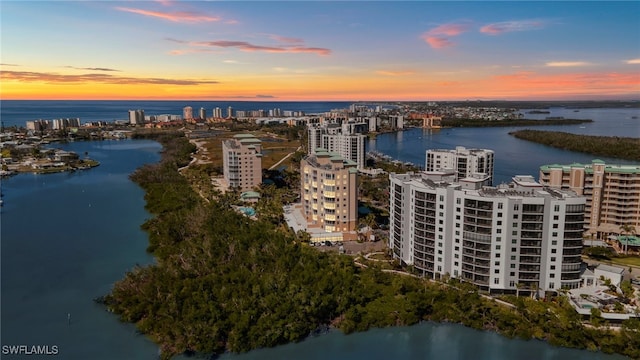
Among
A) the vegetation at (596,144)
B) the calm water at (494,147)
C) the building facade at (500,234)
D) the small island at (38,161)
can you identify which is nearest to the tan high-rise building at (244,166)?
the building facade at (500,234)

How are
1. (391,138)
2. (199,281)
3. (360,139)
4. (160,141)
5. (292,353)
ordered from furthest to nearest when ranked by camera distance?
(391,138) → (160,141) → (360,139) → (199,281) → (292,353)

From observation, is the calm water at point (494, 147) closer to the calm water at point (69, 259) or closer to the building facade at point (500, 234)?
the building facade at point (500, 234)

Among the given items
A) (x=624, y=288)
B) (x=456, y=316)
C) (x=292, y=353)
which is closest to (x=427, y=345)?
(x=456, y=316)

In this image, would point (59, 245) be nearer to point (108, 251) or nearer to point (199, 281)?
point (108, 251)

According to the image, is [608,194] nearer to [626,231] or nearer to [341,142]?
[626,231]

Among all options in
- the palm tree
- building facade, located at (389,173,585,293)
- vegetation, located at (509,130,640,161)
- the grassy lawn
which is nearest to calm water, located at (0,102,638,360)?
building facade, located at (389,173,585,293)
